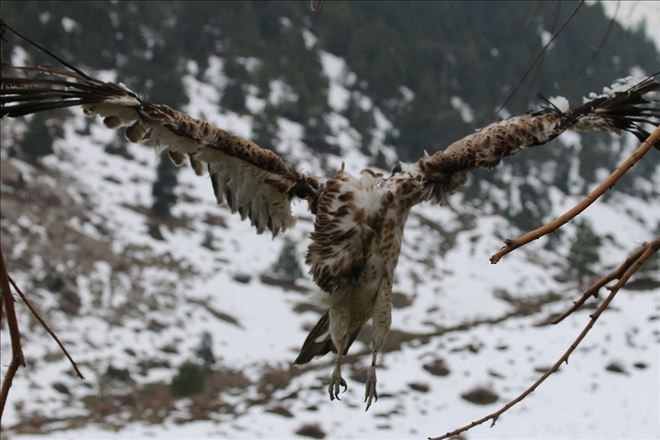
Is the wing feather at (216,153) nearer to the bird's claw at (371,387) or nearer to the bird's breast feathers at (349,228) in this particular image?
the bird's breast feathers at (349,228)

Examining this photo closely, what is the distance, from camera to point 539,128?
2914 mm

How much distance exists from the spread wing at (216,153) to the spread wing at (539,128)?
0.70 m

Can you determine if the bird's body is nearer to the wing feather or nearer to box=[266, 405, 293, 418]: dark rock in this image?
the wing feather

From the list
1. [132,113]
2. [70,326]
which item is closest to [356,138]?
[70,326]

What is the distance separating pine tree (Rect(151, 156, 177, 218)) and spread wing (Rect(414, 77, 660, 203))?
31008 millimetres

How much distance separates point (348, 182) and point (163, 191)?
31484mm

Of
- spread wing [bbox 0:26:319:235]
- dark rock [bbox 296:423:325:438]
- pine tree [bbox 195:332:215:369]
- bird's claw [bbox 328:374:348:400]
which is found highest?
pine tree [bbox 195:332:215:369]

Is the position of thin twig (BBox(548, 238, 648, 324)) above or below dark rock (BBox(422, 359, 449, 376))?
below

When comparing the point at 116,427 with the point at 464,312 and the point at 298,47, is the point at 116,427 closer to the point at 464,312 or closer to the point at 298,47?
the point at 464,312

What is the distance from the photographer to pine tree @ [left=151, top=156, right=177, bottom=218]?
110 ft

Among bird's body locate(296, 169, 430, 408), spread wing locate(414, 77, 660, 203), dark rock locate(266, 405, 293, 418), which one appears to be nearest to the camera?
spread wing locate(414, 77, 660, 203)

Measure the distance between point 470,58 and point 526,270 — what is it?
34.1m

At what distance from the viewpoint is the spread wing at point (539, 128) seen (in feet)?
9.11

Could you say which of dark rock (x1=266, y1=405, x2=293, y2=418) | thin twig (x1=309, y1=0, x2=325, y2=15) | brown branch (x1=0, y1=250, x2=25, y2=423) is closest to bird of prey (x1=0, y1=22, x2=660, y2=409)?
thin twig (x1=309, y1=0, x2=325, y2=15)
